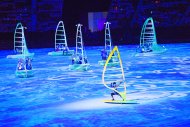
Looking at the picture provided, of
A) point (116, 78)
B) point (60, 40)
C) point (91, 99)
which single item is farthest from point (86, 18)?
point (91, 99)

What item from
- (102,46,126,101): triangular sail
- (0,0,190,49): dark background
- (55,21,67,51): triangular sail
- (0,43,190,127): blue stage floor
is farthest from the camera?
(0,0,190,49): dark background

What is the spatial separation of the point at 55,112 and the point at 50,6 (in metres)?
22.2

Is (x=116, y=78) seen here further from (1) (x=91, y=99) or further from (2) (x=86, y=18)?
(2) (x=86, y=18)

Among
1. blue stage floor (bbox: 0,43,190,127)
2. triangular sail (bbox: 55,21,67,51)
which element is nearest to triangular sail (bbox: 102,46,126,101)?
blue stage floor (bbox: 0,43,190,127)

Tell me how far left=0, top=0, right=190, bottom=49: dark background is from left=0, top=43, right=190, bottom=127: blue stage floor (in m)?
14.0

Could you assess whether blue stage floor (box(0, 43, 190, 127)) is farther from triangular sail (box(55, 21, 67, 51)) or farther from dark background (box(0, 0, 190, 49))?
dark background (box(0, 0, 190, 49))

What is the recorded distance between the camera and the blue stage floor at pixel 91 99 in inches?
262

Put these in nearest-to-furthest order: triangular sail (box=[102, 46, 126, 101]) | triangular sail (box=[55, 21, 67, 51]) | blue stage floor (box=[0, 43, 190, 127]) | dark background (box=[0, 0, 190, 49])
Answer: blue stage floor (box=[0, 43, 190, 127])
triangular sail (box=[102, 46, 126, 101])
triangular sail (box=[55, 21, 67, 51])
dark background (box=[0, 0, 190, 49])

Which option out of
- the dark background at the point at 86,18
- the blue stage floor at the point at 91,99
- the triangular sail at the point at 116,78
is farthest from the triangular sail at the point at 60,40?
the triangular sail at the point at 116,78

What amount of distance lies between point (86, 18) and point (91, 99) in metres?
21.6

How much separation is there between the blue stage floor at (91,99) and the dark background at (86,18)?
46.1 ft

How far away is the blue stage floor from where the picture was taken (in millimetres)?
6660

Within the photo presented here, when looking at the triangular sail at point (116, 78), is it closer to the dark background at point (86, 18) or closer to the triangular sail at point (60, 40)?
the triangular sail at point (60, 40)

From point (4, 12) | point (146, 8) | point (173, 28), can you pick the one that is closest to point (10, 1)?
point (4, 12)
